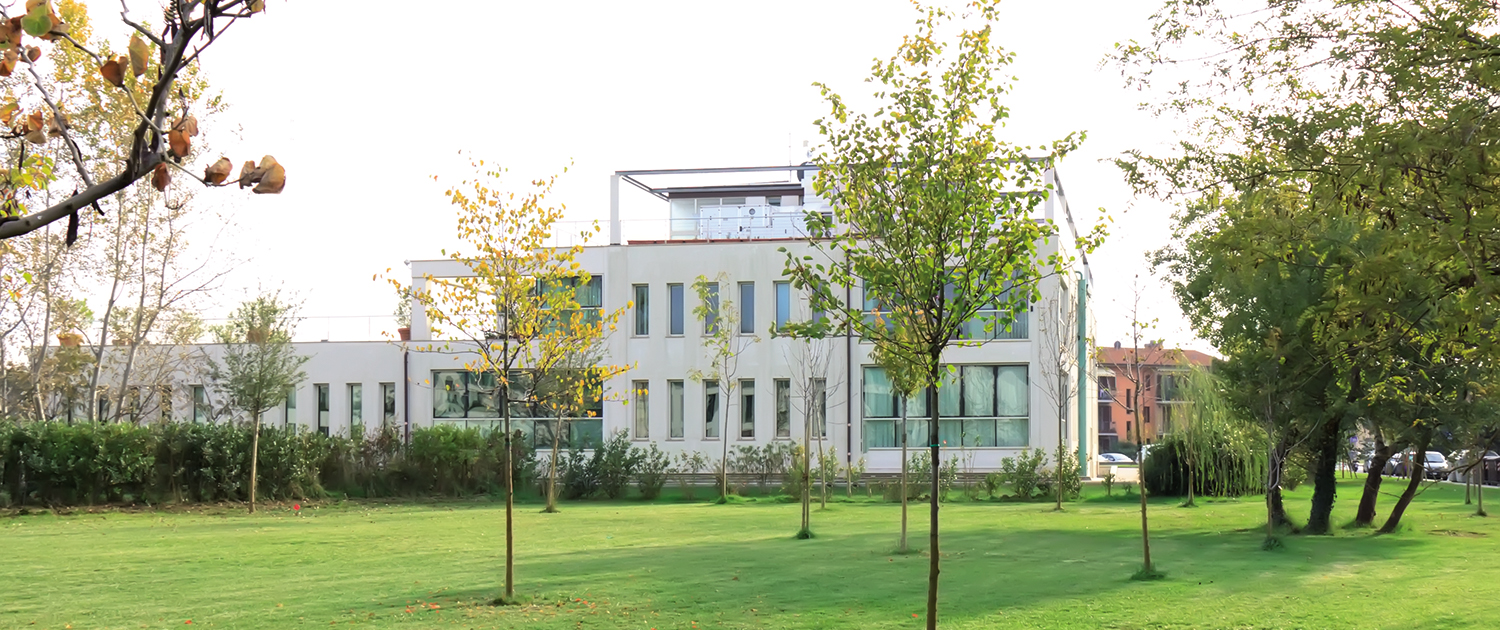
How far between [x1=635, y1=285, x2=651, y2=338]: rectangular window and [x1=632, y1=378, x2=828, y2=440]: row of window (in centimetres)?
182

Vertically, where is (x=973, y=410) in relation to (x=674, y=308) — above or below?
below

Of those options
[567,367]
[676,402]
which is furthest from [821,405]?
[567,367]

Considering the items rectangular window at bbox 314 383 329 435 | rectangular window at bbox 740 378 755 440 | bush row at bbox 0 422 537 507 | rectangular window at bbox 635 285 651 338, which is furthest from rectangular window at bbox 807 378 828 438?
rectangular window at bbox 314 383 329 435

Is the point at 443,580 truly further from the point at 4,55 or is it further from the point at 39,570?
the point at 4,55

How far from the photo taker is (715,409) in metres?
42.9

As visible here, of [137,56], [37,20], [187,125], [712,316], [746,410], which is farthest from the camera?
[746,410]

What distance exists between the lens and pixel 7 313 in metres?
32.0

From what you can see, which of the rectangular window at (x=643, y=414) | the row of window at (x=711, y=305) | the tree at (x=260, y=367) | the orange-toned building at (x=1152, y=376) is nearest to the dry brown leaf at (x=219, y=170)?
the orange-toned building at (x=1152, y=376)

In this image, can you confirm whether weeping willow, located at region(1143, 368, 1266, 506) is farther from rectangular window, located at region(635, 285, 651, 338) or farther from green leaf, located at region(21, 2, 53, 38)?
green leaf, located at region(21, 2, 53, 38)

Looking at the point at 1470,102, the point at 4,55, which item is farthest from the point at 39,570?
the point at 1470,102

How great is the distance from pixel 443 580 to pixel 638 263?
94.0ft

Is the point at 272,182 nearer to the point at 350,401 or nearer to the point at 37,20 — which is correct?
the point at 37,20

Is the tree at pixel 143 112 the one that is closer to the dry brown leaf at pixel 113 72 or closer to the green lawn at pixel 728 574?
the dry brown leaf at pixel 113 72

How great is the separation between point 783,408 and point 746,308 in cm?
350
